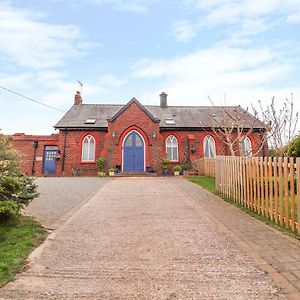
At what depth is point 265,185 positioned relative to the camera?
678 centimetres

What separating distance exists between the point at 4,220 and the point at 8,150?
1.51m

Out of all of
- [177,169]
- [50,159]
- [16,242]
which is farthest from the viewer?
[50,159]

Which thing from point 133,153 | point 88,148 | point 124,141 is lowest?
point 133,153

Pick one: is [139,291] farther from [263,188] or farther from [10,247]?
[263,188]

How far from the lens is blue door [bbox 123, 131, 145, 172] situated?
22.8m

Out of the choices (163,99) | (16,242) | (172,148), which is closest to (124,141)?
(172,148)

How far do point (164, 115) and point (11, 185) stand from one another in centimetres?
2241

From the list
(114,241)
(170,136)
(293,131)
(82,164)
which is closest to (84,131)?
(82,164)

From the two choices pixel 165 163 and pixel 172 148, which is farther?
pixel 172 148

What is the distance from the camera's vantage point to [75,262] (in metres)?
3.95

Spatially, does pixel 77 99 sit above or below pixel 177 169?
above

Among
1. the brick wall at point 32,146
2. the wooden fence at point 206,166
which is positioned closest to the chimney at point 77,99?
the brick wall at point 32,146

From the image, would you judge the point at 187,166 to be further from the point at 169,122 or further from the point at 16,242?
the point at 16,242

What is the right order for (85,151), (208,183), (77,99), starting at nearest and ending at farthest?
(208,183) < (85,151) < (77,99)
